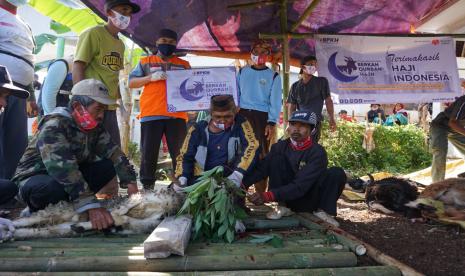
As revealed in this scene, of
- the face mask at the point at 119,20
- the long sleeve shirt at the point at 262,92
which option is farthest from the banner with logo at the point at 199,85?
the face mask at the point at 119,20

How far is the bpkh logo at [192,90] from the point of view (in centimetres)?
582

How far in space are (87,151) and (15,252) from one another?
49.0 inches

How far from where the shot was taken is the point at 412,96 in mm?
7168

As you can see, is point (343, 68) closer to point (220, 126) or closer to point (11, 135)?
point (220, 126)

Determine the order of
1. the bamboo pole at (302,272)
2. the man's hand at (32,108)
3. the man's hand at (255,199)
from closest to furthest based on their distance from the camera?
the bamboo pole at (302,272), the man's hand at (255,199), the man's hand at (32,108)

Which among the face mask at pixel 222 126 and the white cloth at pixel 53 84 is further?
the white cloth at pixel 53 84

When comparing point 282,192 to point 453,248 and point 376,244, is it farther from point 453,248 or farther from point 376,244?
point 453,248

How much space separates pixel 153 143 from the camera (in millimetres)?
5219

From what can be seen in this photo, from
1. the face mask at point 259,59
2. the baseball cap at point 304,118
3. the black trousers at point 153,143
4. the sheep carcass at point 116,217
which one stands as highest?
the face mask at point 259,59

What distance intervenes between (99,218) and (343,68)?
5.19 m

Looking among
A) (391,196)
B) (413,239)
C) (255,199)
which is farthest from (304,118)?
(391,196)

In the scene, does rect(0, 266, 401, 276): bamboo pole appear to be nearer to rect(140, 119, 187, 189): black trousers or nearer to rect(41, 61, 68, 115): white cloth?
rect(41, 61, 68, 115): white cloth

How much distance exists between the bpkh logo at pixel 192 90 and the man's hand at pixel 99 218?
9.05 ft

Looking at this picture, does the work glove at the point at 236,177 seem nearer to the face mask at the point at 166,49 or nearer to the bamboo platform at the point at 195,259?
the bamboo platform at the point at 195,259
